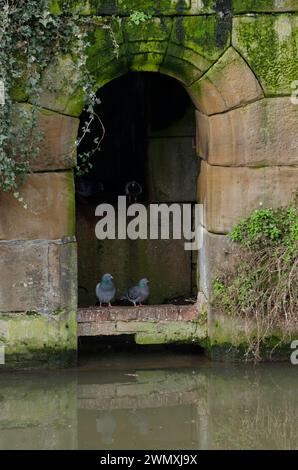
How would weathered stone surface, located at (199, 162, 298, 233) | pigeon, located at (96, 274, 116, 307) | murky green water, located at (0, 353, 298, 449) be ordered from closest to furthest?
murky green water, located at (0, 353, 298, 449) < weathered stone surface, located at (199, 162, 298, 233) < pigeon, located at (96, 274, 116, 307)

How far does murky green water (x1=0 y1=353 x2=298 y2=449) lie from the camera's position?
7.65m

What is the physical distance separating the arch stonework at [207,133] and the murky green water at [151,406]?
39 cm

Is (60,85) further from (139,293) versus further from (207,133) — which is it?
(139,293)

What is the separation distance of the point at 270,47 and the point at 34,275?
9.29 feet

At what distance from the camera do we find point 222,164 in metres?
9.21

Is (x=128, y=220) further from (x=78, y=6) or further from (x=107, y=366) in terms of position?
(x=78, y=6)

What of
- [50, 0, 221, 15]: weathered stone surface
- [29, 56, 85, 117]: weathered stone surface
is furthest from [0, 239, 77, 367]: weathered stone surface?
[50, 0, 221, 15]: weathered stone surface

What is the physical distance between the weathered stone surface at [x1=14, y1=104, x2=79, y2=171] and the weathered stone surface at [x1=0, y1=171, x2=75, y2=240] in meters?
0.10

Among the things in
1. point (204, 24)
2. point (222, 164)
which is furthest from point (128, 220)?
point (204, 24)

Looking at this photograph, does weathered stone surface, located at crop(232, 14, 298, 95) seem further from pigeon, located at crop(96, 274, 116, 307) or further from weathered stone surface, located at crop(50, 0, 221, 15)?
pigeon, located at crop(96, 274, 116, 307)

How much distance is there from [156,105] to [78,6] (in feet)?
7.04

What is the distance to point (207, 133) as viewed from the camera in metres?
9.30

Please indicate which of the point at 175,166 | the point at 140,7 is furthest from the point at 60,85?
the point at 175,166

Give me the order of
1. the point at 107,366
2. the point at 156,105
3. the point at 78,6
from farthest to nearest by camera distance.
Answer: the point at 156,105 < the point at 107,366 < the point at 78,6
